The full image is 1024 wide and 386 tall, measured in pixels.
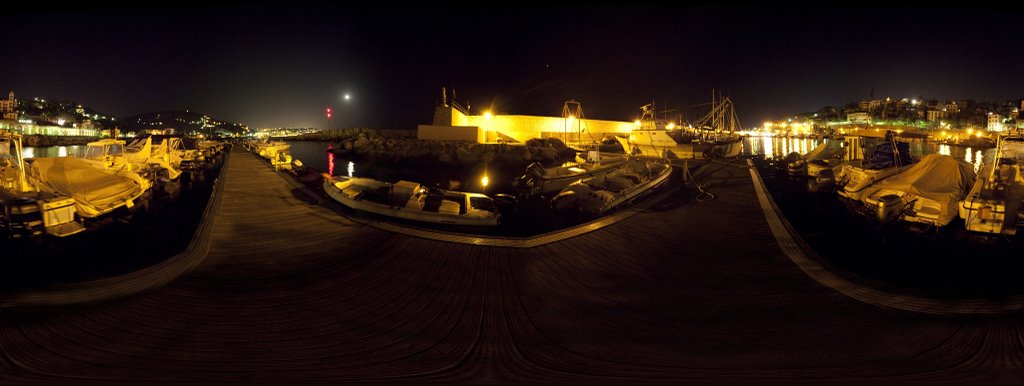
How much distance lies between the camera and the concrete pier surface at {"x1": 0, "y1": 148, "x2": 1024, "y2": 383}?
10.4ft

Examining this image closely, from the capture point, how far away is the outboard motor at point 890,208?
38.0ft

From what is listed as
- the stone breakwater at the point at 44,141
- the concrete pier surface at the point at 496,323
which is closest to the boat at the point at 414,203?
the concrete pier surface at the point at 496,323

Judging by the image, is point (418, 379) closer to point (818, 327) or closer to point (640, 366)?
point (640, 366)

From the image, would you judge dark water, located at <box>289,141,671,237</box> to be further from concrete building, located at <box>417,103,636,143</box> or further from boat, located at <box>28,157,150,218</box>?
concrete building, located at <box>417,103,636,143</box>

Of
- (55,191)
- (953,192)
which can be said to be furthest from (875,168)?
(55,191)

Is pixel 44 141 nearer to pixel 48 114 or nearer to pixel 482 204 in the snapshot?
pixel 48 114

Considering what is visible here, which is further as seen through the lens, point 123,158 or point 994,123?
point 994,123

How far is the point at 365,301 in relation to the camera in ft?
15.4

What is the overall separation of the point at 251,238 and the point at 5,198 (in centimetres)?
825

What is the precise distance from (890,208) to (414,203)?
13.8 metres

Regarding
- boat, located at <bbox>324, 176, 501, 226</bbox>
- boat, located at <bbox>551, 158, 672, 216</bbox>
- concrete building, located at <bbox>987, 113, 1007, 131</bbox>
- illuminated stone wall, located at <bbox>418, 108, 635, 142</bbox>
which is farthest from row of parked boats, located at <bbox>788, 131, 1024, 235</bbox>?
concrete building, located at <bbox>987, 113, 1007, 131</bbox>

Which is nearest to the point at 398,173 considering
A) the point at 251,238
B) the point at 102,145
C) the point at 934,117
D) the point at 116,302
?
the point at 102,145

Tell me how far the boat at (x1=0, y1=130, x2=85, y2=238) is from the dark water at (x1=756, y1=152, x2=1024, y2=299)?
1663cm

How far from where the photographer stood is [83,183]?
12469 mm
